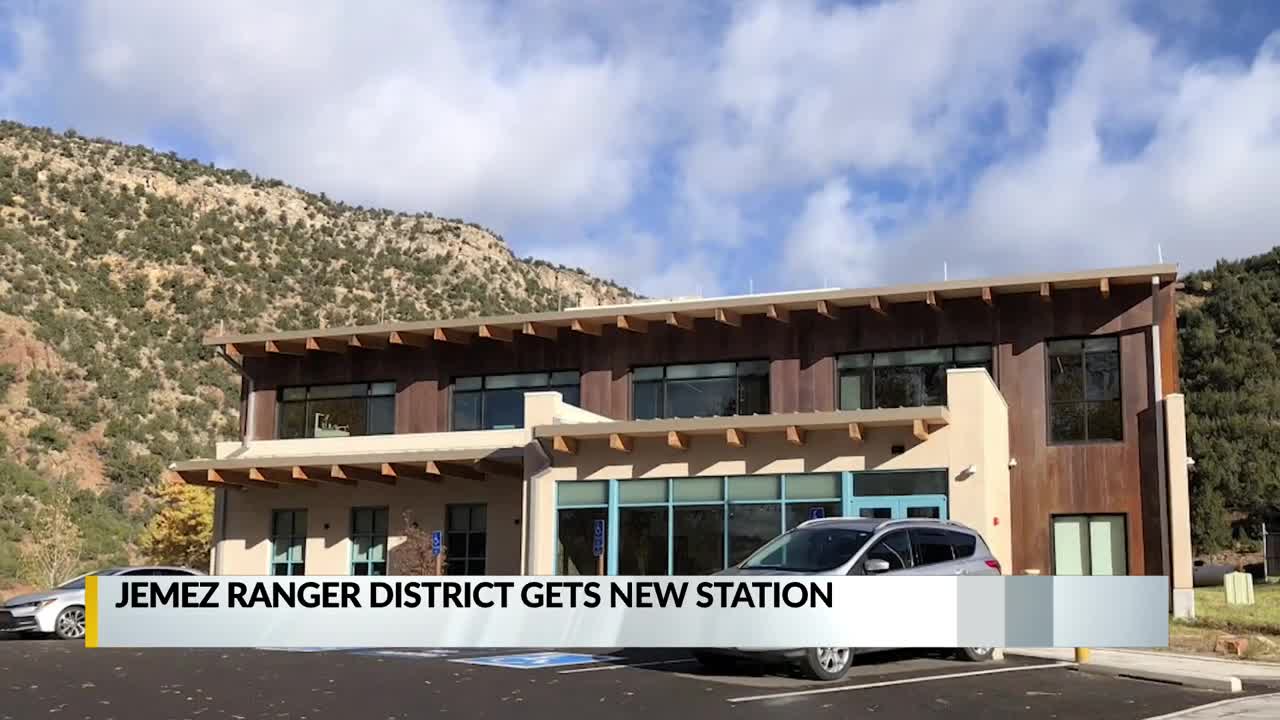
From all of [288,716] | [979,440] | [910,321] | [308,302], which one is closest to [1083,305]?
[910,321]

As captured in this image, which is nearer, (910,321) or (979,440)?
(979,440)

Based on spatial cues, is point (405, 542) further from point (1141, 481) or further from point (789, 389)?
point (1141, 481)

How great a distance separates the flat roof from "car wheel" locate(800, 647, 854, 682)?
15.6 meters

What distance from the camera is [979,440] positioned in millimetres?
25578

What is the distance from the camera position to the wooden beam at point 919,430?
25506 millimetres

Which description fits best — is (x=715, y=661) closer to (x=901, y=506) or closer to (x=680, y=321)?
(x=901, y=506)

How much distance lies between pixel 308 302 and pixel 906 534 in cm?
6630

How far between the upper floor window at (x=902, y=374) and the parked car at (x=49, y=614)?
15334 mm

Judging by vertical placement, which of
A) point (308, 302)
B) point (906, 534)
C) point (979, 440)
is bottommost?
point (906, 534)

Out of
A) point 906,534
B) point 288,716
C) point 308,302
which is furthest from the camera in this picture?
point 308,302

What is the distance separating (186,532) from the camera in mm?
53844

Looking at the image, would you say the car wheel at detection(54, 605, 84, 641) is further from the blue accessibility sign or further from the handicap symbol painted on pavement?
the handicap symbol painted on pavement

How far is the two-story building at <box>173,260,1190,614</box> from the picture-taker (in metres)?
27.2

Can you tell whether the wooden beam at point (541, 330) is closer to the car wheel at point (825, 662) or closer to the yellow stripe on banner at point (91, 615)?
the yellow stripe on banner at point (91, 615)
